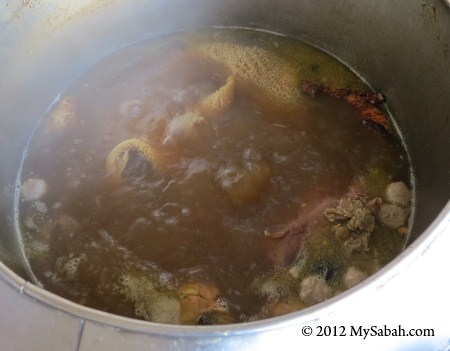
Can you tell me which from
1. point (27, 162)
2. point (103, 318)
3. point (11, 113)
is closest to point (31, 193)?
point (27, 162)

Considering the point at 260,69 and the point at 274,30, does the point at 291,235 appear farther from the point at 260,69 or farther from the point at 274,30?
the point at 274,30

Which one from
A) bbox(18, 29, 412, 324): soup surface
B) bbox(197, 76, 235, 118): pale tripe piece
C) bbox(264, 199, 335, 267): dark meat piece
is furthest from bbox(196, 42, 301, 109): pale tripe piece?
bbox(264, 199, 335, 267): dark meat piece

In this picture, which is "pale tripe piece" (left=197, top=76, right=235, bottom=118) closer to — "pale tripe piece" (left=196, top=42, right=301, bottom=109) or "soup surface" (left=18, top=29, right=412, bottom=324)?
"soup surface" (left=18, top=29, right=412, bottom=324)

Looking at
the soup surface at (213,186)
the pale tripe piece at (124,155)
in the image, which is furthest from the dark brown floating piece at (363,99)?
the pale tripe piece at (124,155)

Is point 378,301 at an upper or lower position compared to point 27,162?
lower

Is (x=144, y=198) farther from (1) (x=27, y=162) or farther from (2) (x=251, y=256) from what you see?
(1) (x=27, y=162)

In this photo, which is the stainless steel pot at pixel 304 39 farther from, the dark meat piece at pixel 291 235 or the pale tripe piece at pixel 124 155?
the pale tripe piece at pixel 124 155
